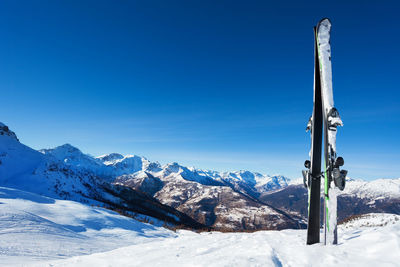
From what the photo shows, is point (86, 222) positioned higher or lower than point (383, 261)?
lower

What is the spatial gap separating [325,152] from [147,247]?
A: 7754 millimetres

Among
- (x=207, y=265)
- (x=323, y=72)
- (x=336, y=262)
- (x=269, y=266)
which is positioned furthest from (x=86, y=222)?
(x=323, y=72)

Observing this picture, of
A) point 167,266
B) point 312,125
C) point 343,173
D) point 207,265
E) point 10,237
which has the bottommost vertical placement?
point 10,237

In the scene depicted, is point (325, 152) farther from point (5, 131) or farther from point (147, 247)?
point (5, 131)

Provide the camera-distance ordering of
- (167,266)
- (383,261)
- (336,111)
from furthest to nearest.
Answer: (336,111) < (167,266) < (383,261)

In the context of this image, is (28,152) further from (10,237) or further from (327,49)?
(327,49)

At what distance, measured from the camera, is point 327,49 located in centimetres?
800

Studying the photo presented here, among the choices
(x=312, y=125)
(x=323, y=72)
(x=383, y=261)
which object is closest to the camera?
(x=383, y=261)

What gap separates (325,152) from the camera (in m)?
7.20

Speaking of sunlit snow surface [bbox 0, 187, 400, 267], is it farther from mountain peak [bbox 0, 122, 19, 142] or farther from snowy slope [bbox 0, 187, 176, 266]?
mountain peak [bbox 0, 122, 19, 142]

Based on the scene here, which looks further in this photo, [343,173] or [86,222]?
[86,222]

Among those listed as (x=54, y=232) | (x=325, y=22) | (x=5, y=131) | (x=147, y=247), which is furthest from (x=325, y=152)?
(x=5, y=131)

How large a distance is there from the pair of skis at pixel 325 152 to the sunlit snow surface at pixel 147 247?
80 centimetres

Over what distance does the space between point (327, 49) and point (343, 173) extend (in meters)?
5.06
